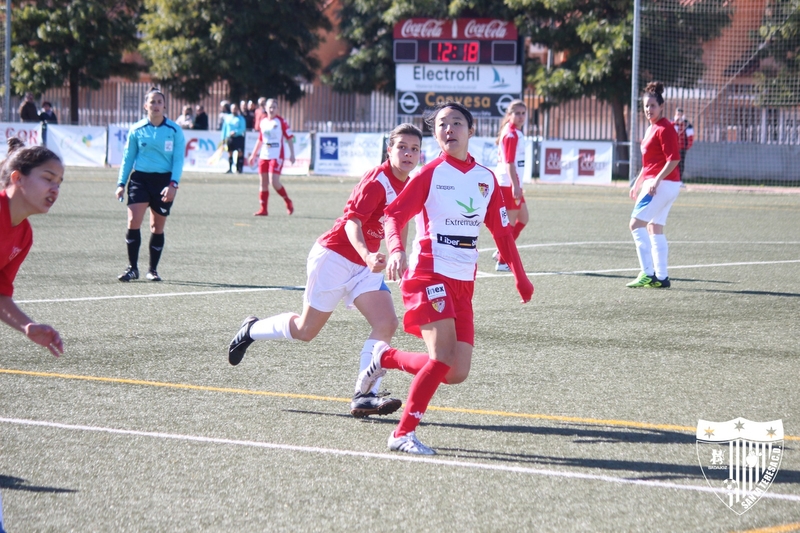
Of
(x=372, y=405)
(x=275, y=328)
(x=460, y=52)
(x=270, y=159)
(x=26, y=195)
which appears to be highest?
(x=460, y=52)

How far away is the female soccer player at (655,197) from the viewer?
10812 mm

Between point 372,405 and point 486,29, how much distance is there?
32.3 meters

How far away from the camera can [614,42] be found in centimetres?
3250

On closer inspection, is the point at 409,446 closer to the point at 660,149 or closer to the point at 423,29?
the point at 660,149

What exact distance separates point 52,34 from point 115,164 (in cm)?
1260

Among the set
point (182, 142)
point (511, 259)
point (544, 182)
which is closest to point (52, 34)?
point (544, 182)

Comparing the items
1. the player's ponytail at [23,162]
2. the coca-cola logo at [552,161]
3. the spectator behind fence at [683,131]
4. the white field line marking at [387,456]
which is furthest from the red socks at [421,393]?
the coca-cola logo at [552,161]

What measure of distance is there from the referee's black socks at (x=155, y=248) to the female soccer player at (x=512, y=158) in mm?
3921

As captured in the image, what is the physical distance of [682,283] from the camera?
36.9 ft

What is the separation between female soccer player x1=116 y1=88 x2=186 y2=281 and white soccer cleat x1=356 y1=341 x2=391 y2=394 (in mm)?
5852

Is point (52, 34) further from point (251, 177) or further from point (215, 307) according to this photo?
point (215, 307)

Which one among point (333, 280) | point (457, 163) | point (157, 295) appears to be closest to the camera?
point (457, 163)

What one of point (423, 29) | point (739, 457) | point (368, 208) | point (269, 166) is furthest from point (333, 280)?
point (423, 29)

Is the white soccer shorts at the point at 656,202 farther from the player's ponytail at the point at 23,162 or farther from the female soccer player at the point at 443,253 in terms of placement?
A: the player's ponytail at the point at 23,162
